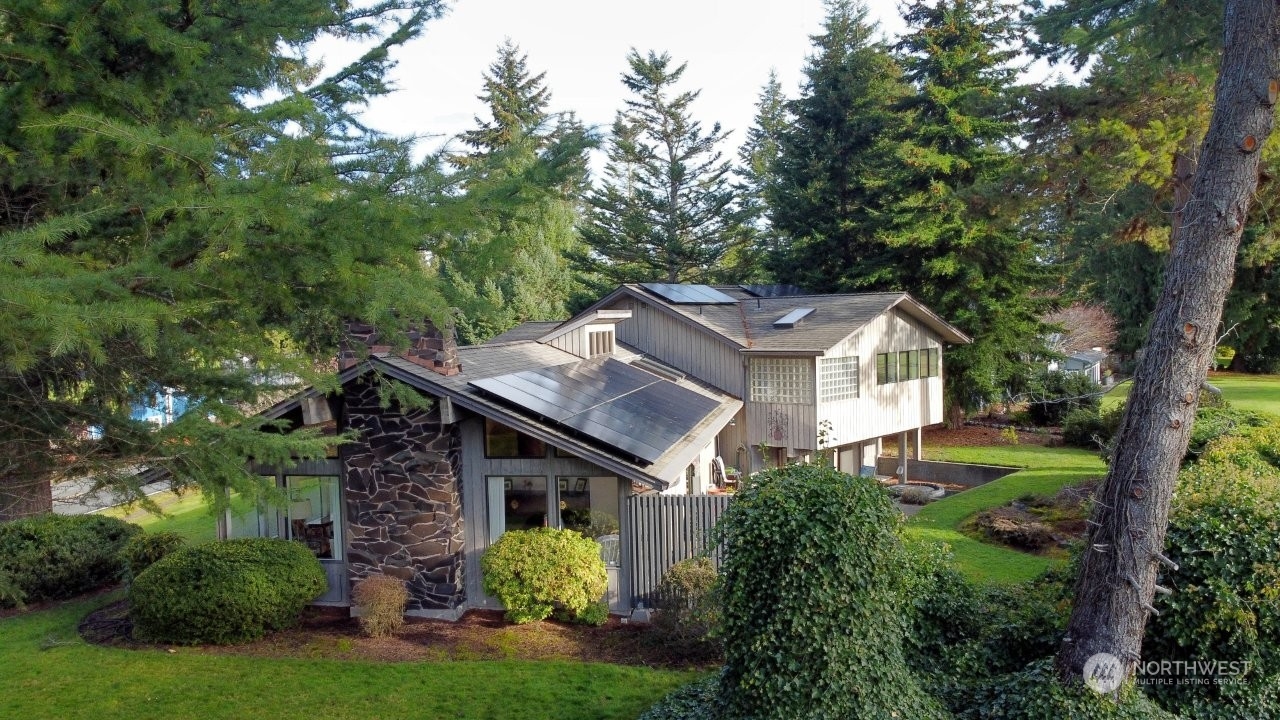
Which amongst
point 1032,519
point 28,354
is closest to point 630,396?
point 1032,519

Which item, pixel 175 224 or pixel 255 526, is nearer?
pixel 175 224

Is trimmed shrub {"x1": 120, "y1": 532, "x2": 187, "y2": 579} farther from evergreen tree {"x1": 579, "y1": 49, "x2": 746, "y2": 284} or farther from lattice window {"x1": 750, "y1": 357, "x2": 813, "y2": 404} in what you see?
evergreen tree {"x1": 579, "y1": 49, "x2": 746, "y2": 284}

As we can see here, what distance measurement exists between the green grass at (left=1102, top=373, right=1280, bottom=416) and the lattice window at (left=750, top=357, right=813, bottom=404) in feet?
36.8

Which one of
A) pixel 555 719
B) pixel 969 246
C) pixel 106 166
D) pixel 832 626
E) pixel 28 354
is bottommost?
pixel 555 719

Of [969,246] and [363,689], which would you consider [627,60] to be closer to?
[969,246]

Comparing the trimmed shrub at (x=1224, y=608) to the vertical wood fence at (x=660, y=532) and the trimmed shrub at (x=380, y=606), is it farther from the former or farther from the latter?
the trimmed shrub at (x=380, y=606)

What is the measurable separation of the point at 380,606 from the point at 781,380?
1159 centimetres

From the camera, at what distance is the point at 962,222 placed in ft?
87.5

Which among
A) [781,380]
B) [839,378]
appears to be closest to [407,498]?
[781,380]

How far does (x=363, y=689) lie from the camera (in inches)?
386

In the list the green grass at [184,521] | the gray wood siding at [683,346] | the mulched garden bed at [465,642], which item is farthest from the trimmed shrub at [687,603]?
the green grass at [184,521]

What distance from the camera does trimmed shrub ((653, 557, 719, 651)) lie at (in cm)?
1036

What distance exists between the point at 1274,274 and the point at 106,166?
39.8 meters

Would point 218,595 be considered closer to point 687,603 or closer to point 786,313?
point 687,603
